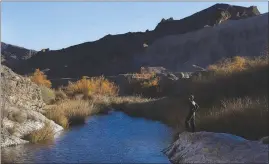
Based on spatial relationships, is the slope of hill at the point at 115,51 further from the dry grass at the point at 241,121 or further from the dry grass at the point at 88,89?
the dry grass at the point at 241,121

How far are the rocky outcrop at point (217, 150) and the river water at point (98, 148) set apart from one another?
981 mm

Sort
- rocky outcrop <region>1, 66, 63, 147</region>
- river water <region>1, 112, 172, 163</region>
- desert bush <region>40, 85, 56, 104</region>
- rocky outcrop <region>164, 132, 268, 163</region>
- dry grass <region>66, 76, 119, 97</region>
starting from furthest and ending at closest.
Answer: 1. dry grass <region>66, 76, 119, 97</region>
2. desert bush <region>40, 85, 56, 104</region>
3. rocky outcrop <region>1, 66, 63, 147</region>
4. river water <region>1, 112, 172, 163</region>
5. rocky outcrop <region>164, 132, 268, 163</region>

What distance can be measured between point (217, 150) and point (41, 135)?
9.73m

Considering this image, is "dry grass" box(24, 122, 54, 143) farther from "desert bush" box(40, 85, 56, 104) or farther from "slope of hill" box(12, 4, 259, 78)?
"slope of hill" box(12, 4, 259, 78)

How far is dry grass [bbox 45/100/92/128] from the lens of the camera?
89.6 ft

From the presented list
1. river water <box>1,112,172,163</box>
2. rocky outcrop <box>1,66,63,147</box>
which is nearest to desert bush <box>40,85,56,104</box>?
rocky outcrop <box>1,66,63,147</box>

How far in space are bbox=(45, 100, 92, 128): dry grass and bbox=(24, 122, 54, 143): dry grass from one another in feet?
15.5

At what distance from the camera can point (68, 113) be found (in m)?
30.9

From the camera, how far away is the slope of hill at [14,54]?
155 meters

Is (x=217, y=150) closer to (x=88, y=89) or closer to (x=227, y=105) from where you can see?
(x=227, y=105)

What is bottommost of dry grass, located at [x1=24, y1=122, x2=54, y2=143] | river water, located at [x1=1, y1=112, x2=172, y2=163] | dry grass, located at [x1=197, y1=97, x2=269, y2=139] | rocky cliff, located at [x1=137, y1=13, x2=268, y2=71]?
river water, located at [x1=1, y1=112, x2=172, y2=163]

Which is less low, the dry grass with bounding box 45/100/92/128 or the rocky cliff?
the rocky cliff

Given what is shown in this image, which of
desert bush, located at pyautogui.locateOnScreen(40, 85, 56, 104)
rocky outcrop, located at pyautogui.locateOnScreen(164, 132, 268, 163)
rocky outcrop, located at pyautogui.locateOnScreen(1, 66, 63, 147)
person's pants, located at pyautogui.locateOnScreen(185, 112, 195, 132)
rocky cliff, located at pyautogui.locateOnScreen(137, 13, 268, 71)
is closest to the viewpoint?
rocky outcrop, located at pyautogui.locateOnScreen(164, 132, 268, 163)

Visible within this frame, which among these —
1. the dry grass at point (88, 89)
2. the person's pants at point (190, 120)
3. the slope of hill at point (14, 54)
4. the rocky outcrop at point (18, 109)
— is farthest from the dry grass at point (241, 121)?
the slope of hill at point (14, 54)
